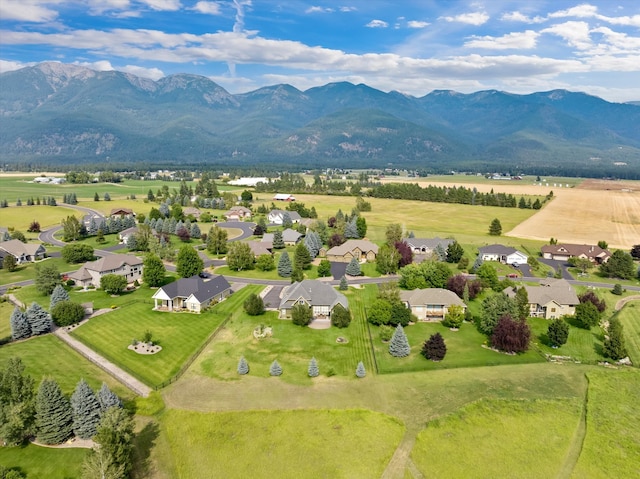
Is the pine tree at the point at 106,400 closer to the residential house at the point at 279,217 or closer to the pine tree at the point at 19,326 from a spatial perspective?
the pine tree at the point at 19,326

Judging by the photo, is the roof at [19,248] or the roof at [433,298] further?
the roof at [19,248]

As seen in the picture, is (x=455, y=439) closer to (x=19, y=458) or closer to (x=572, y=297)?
(x=19, y=458)

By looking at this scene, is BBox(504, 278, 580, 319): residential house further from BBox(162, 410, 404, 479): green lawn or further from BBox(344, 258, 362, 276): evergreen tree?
BBox(162, 410, 404, 479): green lawn

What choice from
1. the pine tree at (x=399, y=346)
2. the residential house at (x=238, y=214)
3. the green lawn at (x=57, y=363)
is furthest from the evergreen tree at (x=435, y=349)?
the residential house at (x=238, y=214)

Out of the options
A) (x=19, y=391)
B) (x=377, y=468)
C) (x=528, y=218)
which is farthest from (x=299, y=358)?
(x=528, y=218)

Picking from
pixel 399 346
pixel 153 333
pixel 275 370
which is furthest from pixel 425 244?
pixel 153 333

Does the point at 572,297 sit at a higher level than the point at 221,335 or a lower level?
higher
